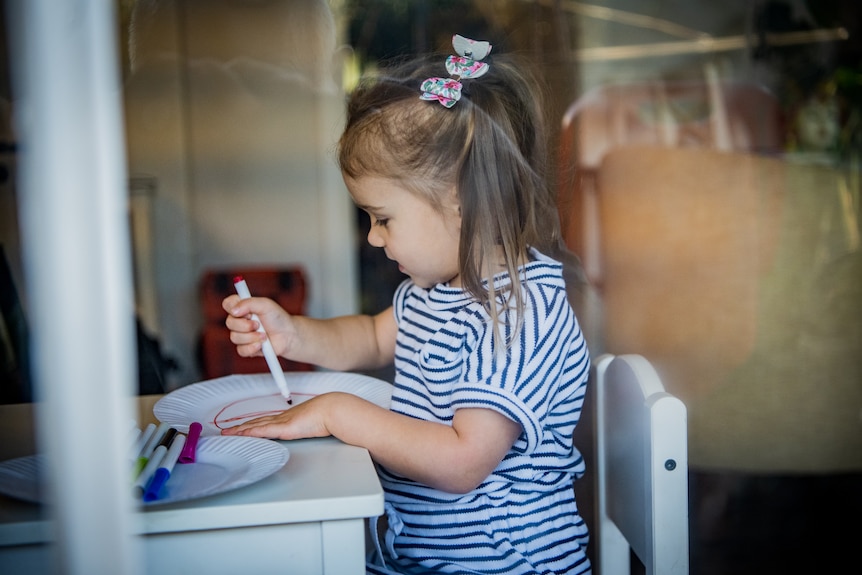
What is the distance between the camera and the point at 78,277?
0.37 metres

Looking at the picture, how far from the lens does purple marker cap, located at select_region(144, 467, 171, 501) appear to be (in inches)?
21.2

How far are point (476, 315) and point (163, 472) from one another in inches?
13.5

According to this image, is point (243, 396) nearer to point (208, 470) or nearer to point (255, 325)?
point (255, 325)

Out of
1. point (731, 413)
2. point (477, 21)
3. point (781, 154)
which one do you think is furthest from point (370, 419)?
point (781, 154)

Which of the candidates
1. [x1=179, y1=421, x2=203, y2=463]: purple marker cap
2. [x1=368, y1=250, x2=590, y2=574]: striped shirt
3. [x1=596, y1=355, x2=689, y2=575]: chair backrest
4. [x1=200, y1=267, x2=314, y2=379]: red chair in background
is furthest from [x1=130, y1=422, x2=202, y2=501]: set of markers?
[x1=200, y1=267, x2=314, y2=379]: red chair in background

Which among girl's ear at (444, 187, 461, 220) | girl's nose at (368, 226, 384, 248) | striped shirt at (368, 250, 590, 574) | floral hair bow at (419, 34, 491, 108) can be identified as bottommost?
striped shirt at (368, 250, 590, 574)

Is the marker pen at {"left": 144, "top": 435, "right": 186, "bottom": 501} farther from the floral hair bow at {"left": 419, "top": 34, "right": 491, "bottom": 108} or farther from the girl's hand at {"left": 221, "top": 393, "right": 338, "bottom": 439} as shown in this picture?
the floral hair bow at {"left": 419, "top": 34, "right": 491, "bottom": 108}

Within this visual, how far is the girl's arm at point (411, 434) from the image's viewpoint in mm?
701

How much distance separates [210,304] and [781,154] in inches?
47.5

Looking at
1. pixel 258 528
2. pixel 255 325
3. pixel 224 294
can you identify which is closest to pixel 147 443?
pixel 258 528

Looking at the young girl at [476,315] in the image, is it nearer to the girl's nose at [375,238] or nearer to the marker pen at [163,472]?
the girl's nose at [375,238]

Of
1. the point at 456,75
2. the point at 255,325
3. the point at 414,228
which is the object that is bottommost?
the point at 255,325

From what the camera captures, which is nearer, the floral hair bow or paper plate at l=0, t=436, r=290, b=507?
paper plate at l=0, t=436, r=290, b=507

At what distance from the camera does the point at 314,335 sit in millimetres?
1002
